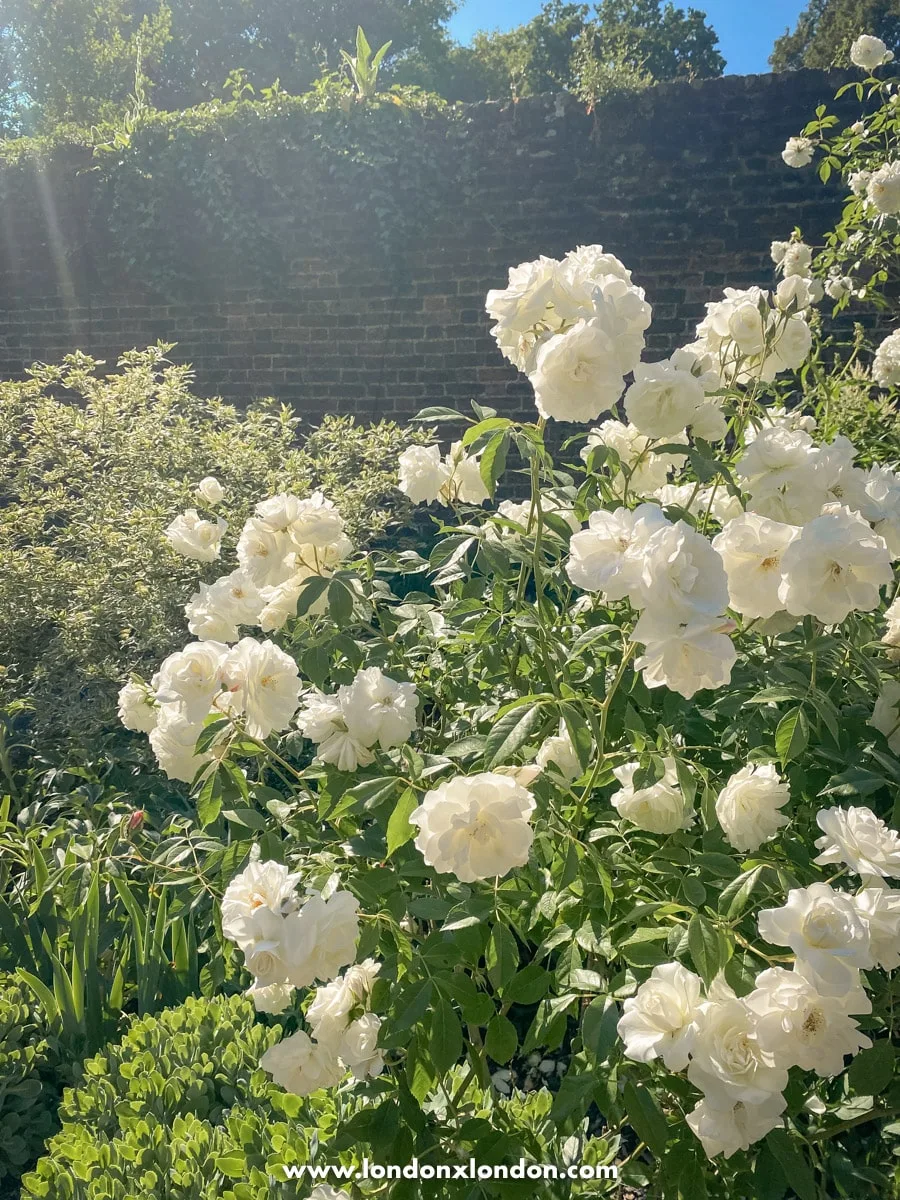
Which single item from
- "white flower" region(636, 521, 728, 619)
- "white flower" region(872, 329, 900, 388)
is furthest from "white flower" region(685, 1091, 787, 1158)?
"white flower" region(872, 329, 900, 388)

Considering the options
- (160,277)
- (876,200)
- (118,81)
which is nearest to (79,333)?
(160,277)

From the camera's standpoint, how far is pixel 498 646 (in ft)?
4.53

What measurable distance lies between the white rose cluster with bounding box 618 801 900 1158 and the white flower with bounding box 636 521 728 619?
0.87 feet

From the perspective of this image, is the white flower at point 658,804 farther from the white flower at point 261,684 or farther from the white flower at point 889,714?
the white flower at point 261,684

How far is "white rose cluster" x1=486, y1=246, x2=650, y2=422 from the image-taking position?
1.06 metres

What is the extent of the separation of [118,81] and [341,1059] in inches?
863

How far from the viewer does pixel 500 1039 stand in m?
1.11

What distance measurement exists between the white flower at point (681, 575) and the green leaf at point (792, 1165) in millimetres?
578

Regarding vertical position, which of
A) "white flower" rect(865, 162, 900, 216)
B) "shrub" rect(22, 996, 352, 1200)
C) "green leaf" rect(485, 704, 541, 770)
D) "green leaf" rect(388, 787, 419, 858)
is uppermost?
"white flower" rect(865, 162, 900, 216)

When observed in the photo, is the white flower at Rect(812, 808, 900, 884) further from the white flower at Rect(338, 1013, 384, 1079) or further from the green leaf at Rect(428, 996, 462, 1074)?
the white flower at Rect(338, 1013, 384, 1079)

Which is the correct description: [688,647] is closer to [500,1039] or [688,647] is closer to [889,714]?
[889,714]

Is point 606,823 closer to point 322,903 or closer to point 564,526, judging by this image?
point 564,526

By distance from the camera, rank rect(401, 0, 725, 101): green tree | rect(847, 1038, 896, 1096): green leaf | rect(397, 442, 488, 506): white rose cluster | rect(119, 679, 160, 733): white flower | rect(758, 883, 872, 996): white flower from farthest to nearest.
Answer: rect(401, 0, 725, 101): green tree, rect(397, 442, 488, 506): white rose cluster, rect(119, 679, 160, 733): white flower, rect(847, 1038, 896, 1096): green leaf, rect(758, 883, 872, 996): white flower

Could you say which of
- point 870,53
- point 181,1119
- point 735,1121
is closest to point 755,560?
point 735,1121
